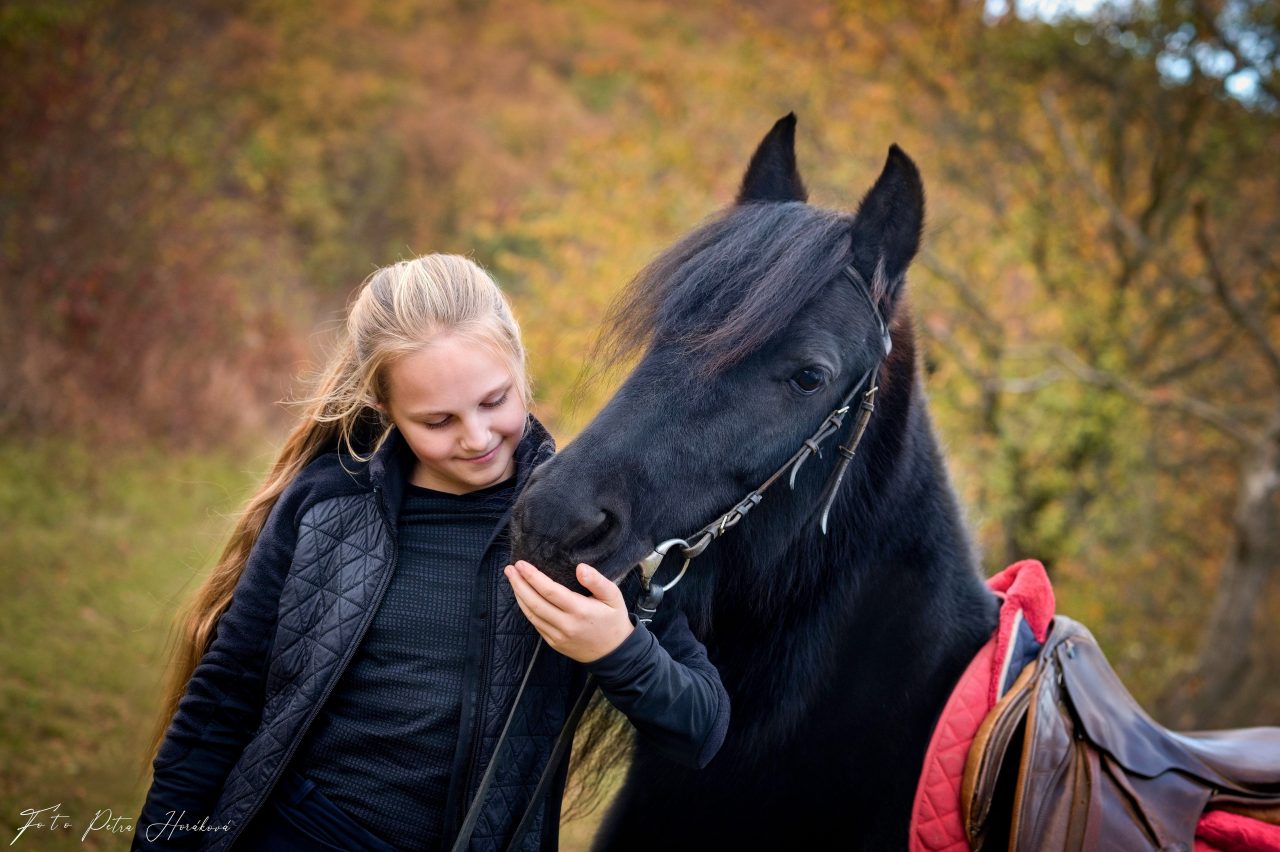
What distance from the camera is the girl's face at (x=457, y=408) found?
1.91 metres

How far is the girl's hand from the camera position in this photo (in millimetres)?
1598

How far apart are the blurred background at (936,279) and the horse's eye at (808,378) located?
555 centimetres

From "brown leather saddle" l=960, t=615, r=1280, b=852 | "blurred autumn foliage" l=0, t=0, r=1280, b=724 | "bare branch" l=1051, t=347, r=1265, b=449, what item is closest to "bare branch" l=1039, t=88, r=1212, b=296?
"blurred autumn foliage" l=0, t=0, r=1280, b=724

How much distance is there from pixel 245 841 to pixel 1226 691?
335 inches

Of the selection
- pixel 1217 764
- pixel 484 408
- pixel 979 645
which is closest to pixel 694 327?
pixel 484 408

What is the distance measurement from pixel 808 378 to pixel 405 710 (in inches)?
44.0

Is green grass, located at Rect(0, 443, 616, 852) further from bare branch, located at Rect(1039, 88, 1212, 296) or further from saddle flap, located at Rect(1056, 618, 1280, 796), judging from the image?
bare branch, located at Rect(1039, 88, 1212, 296)

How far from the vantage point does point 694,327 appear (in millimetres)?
1950

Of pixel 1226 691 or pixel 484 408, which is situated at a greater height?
pixel 484 408

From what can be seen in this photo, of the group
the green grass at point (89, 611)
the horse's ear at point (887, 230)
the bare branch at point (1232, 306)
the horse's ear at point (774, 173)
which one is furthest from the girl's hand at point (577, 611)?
the bare branch at point (1232, 306)

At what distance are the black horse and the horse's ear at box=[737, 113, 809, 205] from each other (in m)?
0.19

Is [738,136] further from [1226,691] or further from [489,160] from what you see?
[489,160]

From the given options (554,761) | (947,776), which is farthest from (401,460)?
(947,776)

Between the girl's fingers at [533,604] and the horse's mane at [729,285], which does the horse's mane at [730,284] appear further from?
the girl's fingers at [533,604]
